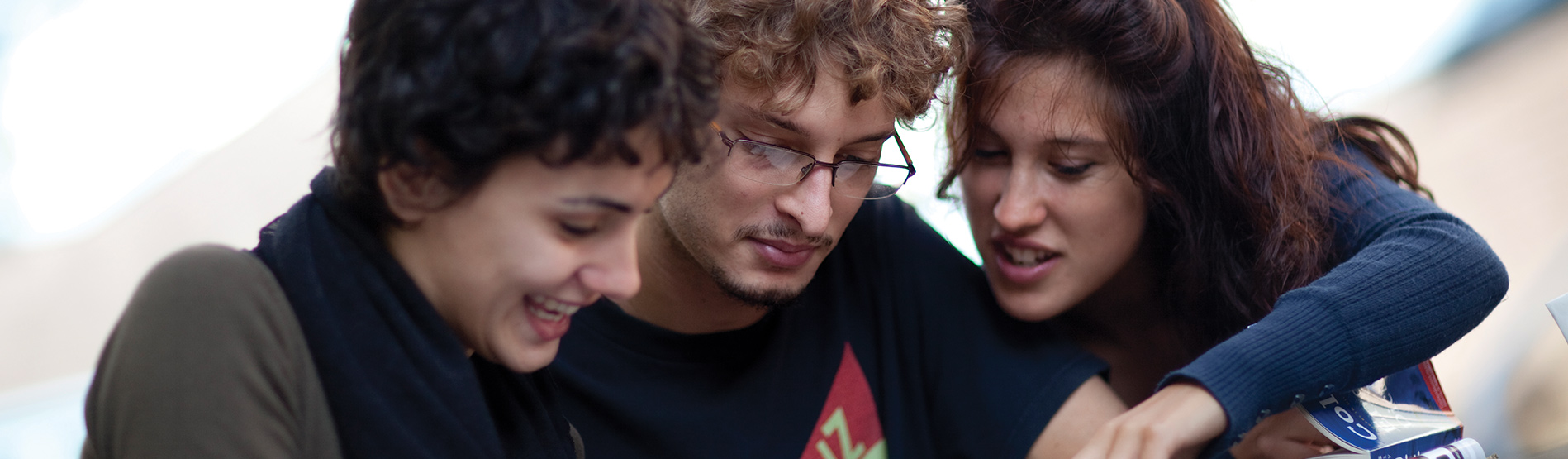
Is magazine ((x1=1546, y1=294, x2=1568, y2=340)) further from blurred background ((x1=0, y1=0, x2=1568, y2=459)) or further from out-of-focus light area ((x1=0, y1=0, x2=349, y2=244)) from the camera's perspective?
out-of-focus light area ((x1=0, y1=0, x2=349, y2=244))

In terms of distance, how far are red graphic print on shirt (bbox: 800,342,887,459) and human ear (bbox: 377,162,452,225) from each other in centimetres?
71

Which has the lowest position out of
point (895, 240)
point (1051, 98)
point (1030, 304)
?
point (1030, 304)

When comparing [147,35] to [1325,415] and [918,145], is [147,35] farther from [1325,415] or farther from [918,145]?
[1325,415]

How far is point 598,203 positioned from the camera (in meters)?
0.82

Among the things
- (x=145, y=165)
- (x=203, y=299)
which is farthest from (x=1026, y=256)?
(x=145, y=165)

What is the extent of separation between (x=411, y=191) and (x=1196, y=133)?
109cm

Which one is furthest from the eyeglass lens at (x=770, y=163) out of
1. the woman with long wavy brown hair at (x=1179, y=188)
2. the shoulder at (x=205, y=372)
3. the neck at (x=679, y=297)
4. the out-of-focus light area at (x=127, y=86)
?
the out-of-focus light area at (x=127, y=86)

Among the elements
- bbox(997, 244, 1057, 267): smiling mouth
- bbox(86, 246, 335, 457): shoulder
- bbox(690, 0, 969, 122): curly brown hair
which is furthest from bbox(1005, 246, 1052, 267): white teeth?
bbox(86, 246, 335, 457): shoulder

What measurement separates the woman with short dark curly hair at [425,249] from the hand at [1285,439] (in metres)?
0.87

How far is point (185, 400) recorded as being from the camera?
2.40 feet

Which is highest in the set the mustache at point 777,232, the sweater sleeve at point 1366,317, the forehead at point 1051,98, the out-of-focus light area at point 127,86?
the out-of-focus light area at point 127,86

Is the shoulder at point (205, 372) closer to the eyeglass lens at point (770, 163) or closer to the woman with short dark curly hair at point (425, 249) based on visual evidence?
the woman with short dark curly hair at point (425, 249)

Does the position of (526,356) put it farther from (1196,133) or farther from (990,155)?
(1196,133)

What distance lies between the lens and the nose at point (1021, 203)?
140 centimetres
